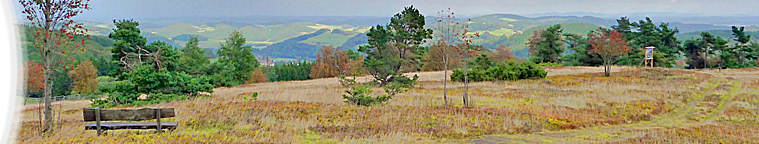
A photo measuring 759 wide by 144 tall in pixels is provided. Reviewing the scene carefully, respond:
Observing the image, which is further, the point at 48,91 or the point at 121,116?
the point at 121,116

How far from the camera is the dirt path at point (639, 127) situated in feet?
38.4

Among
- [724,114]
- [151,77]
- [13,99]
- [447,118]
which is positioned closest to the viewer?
[13,99]

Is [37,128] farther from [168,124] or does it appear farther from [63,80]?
[63,80]

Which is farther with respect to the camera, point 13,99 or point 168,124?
point 168,124

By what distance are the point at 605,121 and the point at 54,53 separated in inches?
581

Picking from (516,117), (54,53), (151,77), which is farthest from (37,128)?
(516,117)

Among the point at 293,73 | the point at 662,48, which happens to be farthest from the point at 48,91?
the point at 293,73

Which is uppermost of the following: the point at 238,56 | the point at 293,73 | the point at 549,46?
the point at 549,46

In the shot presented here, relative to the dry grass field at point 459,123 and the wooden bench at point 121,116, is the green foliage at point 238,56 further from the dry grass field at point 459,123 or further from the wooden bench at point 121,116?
the wooden bench at point 121,116

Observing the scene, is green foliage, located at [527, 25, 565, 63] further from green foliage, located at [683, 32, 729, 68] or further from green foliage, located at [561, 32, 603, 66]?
green foliage, located at [683, 32, 729, 68]

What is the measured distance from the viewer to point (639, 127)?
46.9 feet

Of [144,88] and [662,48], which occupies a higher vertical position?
[662,48]

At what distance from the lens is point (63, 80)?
74062mm

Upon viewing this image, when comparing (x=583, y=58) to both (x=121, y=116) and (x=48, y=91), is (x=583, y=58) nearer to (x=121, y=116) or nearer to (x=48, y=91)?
(x=121, y=116)
